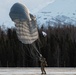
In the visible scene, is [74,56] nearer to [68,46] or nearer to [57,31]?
[68,46]

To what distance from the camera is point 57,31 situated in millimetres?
75938

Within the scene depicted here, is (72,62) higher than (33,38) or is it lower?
lower

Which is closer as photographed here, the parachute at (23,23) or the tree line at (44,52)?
the parachute at (23,23)

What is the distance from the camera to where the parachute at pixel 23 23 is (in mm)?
29250

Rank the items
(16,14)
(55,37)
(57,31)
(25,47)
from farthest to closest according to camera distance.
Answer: (57,31) < (55,37) < (25,47) < (16,14)

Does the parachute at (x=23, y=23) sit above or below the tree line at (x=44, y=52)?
above

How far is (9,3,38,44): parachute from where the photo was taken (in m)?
29.2

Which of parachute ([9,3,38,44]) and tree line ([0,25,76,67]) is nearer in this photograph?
parachute ([9,3,38,44])

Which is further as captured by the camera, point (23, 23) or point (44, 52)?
point (44, 52)

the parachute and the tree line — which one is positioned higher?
Result: the parachute

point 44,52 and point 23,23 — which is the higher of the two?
point 23,23

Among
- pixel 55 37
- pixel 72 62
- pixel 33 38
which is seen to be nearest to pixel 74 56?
pixel 72 62

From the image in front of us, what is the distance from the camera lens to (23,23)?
2961cm

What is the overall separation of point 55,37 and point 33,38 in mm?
39958
